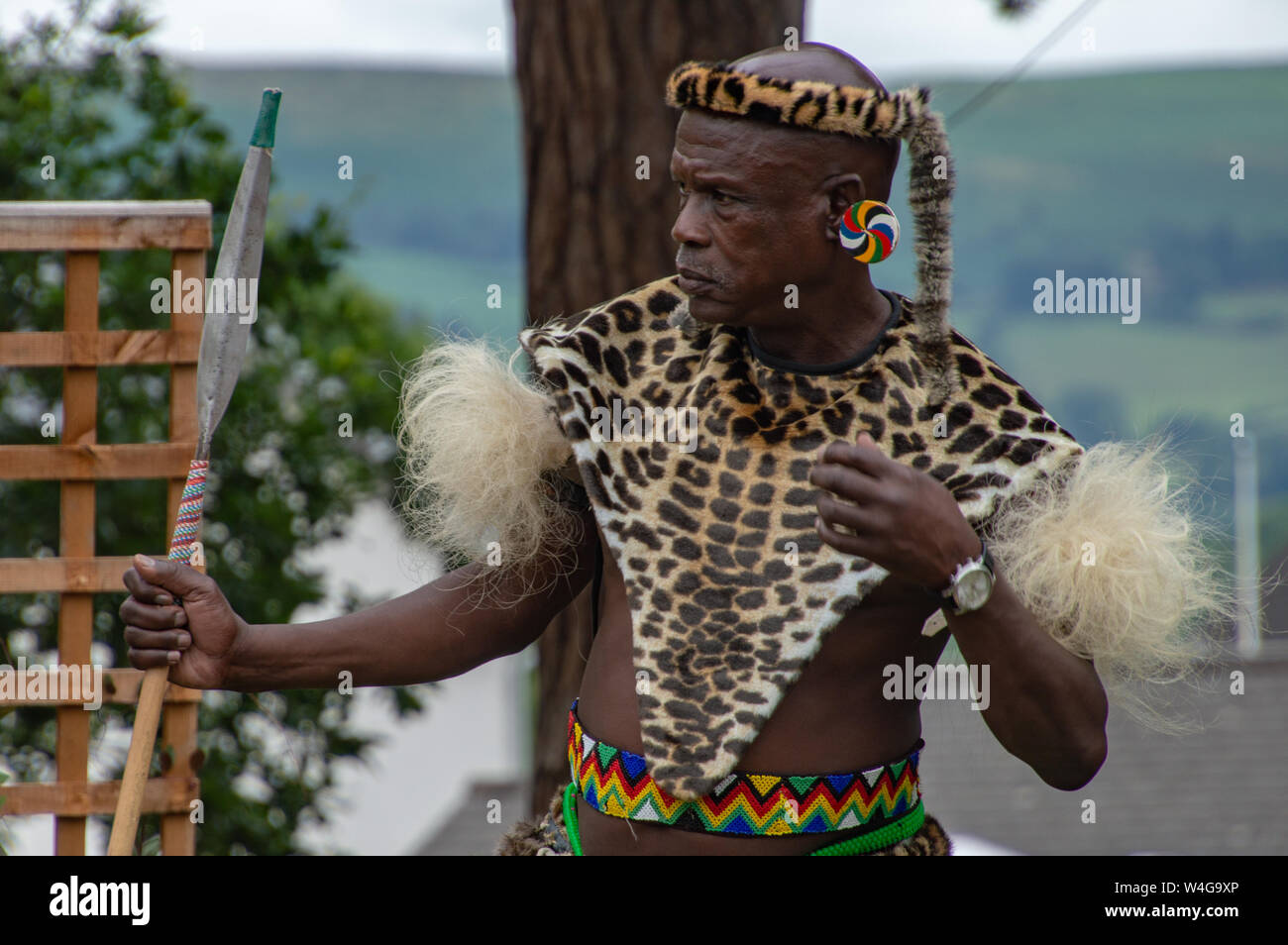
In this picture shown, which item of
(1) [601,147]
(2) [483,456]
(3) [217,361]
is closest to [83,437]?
(3) [217,361]

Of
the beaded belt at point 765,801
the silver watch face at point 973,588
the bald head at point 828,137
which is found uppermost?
the bald head at point 828,137

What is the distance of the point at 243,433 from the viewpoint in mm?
4602

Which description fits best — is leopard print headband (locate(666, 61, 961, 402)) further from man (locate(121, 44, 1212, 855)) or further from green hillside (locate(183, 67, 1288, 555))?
green hillside (locate(183, 67, 1288, 555))

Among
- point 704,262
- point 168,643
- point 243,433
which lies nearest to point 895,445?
point 704,262

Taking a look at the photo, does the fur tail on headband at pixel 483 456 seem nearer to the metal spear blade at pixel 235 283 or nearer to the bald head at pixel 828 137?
the metal spear blade at pixel 235 283

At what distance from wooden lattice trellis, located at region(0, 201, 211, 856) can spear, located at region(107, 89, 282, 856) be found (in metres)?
0.83

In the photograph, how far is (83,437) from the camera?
10.6ft

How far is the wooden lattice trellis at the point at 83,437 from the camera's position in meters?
3.18

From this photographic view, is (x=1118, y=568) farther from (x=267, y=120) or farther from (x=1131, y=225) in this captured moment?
(x=1131, y=225)

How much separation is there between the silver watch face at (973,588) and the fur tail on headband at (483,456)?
0.76 m

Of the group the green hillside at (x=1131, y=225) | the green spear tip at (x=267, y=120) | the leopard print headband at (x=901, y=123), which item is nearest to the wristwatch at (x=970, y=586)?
the leopard print headband at (x=901, y=123)

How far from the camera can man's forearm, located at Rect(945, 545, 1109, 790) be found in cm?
193

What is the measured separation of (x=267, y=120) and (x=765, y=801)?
134 cm
